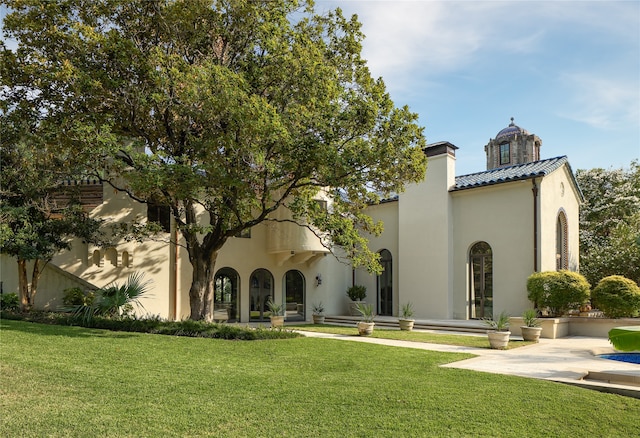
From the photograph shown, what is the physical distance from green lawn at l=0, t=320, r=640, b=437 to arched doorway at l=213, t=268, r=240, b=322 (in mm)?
9867

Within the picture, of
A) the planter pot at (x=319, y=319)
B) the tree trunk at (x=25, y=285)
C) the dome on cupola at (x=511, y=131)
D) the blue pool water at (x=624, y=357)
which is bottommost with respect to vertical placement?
the planter pot at (x=319, y=319)

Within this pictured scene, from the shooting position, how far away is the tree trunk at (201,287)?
49.3ft

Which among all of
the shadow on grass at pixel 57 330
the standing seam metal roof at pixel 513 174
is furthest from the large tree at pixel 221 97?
the standing seam metal roof at pixel 513 174

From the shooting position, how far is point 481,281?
1992 centimetres

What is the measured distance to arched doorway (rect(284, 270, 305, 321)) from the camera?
2205 centimetres

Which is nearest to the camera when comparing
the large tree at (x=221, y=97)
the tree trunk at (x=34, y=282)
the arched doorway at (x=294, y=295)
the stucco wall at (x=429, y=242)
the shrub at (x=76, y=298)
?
the large tree at (x=221, y=97)

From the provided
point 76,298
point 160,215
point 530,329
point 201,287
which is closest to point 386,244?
point 530,329

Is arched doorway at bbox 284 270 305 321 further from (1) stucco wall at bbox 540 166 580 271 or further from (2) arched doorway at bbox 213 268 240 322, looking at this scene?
(1) stucco wall at bbox 540 166 580 271

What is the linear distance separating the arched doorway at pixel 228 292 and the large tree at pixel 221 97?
6424 mm

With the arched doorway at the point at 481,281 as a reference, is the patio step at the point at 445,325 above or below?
below

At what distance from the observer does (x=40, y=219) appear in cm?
1502

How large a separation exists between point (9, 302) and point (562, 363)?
16.1 metres

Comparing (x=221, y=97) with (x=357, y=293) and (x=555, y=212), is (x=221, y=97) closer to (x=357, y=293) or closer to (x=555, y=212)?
(x=357, y=293)

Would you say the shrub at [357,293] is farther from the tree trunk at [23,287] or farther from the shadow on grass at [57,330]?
the tree trunk at [23,287]
